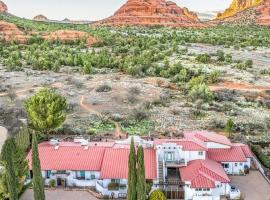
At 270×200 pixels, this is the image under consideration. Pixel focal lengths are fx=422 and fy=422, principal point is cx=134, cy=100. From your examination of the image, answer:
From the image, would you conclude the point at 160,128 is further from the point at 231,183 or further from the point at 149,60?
the point at 149,60

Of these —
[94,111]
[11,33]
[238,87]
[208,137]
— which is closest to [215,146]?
[208,137]

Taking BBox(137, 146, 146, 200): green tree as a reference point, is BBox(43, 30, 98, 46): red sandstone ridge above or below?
above

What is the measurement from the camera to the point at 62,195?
3069cm

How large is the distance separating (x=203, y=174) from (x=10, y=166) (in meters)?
13.4

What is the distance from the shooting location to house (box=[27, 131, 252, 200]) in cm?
3023

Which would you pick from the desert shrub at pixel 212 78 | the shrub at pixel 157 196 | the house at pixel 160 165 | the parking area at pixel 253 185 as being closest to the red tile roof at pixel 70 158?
the house at pixel 160 165

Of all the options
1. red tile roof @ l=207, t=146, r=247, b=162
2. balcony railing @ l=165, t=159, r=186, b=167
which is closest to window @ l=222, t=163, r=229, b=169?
red tile roof @ l=207, t=146, r=247, b=162

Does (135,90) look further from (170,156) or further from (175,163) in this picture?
(175,163)

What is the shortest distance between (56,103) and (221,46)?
9260 centimetres

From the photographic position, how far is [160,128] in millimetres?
46719

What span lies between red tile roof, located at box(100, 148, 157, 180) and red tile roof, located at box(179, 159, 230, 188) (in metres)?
2.32

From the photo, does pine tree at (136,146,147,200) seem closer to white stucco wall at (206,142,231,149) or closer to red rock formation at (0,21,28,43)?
white stucco wall at (206,142,231,149)

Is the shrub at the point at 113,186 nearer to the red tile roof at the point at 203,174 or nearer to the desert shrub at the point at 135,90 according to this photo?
the red tile roof at the point at 203,174

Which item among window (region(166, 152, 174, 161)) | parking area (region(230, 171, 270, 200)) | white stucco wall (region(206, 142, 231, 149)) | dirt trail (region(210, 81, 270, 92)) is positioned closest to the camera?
parking area (region(230, 171, 270, 200))
